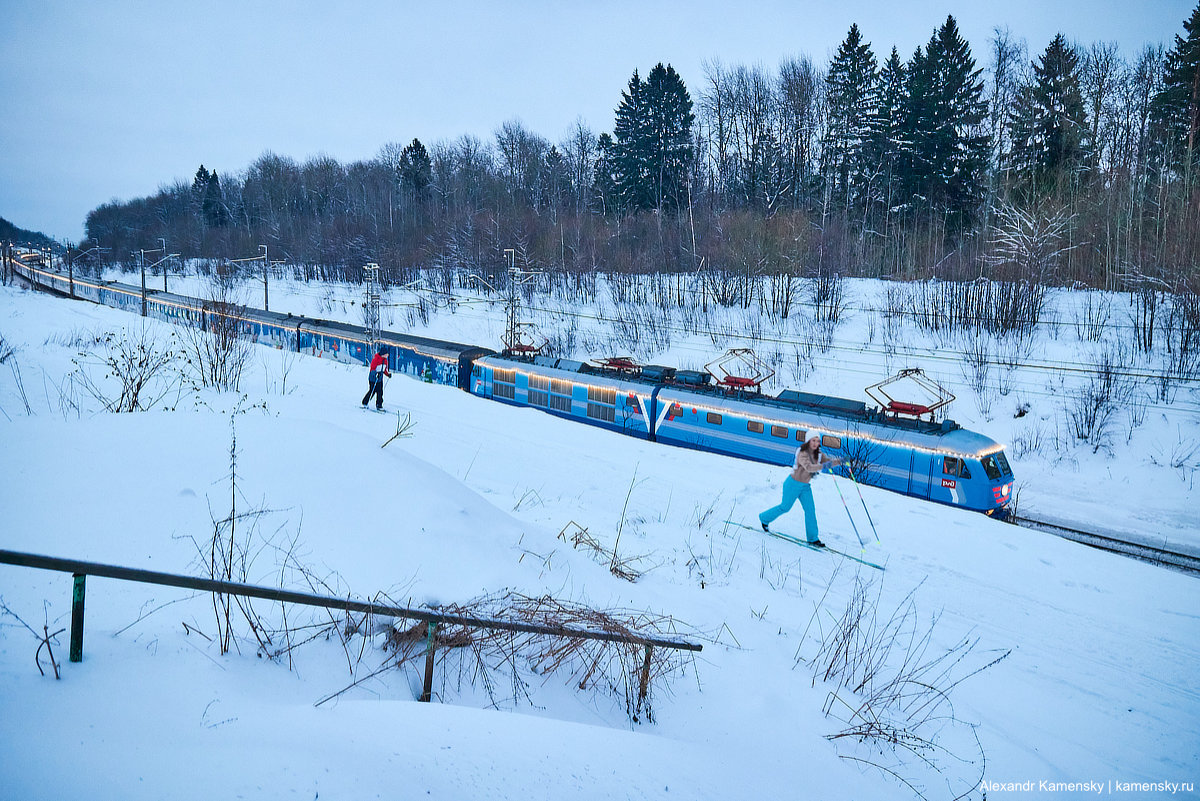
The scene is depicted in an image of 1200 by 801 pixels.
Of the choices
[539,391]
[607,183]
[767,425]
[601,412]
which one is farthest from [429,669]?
[607,183]

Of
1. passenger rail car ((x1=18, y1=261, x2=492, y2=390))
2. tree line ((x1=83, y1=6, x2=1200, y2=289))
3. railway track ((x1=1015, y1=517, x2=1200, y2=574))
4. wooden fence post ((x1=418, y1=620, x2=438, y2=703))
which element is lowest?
railway track ((x1=1015, y1=517, x2=1200, y2=574))

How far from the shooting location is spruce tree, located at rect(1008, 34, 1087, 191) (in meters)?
30.5

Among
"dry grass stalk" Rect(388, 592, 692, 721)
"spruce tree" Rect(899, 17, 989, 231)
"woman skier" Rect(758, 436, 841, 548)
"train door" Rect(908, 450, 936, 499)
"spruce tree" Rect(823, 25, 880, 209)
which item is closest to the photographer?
"dry grass stalk" Rect(388, 592, 692, 721)

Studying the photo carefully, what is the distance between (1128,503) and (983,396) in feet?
19.1

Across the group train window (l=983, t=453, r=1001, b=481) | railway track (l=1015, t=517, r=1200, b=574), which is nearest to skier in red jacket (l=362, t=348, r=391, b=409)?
train window (l=983, t=453, r=1001, b=481)

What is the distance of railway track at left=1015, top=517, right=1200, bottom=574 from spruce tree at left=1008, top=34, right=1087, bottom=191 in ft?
82.4

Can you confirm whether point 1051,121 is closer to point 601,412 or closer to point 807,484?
point 601,412

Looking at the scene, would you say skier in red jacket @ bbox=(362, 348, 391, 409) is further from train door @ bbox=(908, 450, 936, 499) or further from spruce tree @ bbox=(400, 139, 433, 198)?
spruce tree @ bbox=(400, 139, 433, 198)

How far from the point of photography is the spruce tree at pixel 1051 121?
3048 cm

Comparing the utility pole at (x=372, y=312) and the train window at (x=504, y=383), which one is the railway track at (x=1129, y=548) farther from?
the utility pole at (x=372, y=312)

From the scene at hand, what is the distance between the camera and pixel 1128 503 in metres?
14.6

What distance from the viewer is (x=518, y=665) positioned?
3725 mm

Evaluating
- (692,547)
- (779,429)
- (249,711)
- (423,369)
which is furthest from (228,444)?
(423,369)

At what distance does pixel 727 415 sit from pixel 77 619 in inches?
549
